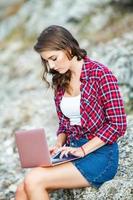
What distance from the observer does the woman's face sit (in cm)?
561

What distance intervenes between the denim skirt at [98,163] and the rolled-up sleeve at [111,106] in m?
0.21

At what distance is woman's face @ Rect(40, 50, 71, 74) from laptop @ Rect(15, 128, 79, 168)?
2.22ft

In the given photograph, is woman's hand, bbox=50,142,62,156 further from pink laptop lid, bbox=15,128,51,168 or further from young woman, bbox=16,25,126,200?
pink laptop lid, bbox=15,128,51,168

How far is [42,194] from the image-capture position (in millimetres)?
5645

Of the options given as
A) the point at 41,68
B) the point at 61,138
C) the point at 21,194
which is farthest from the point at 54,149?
the point at 41,68

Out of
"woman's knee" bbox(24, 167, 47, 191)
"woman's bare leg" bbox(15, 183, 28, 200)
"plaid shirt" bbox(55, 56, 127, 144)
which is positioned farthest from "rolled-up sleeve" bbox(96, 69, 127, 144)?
"woman's bare leg" bbox(15, 183, 28, 200)

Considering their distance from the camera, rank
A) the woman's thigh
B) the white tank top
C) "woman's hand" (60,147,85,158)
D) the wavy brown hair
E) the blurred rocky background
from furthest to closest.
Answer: the blurred rocky background → the white tank top → "woman's hand" (60,147,85,158) → the woman's thigh → the wavy brown hair

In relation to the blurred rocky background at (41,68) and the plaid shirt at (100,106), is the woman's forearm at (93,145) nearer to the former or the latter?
the plaid shirt at (100,106)

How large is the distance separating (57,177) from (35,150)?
369 mm

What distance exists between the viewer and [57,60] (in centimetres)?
564

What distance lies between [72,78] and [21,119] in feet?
17.9

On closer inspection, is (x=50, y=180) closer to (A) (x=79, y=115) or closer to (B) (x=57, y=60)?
(A) (x=79, y=115)

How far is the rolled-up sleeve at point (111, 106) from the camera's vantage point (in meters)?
5.63

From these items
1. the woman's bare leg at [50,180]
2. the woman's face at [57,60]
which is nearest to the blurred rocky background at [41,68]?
the woman's bare leg at [50,180]
